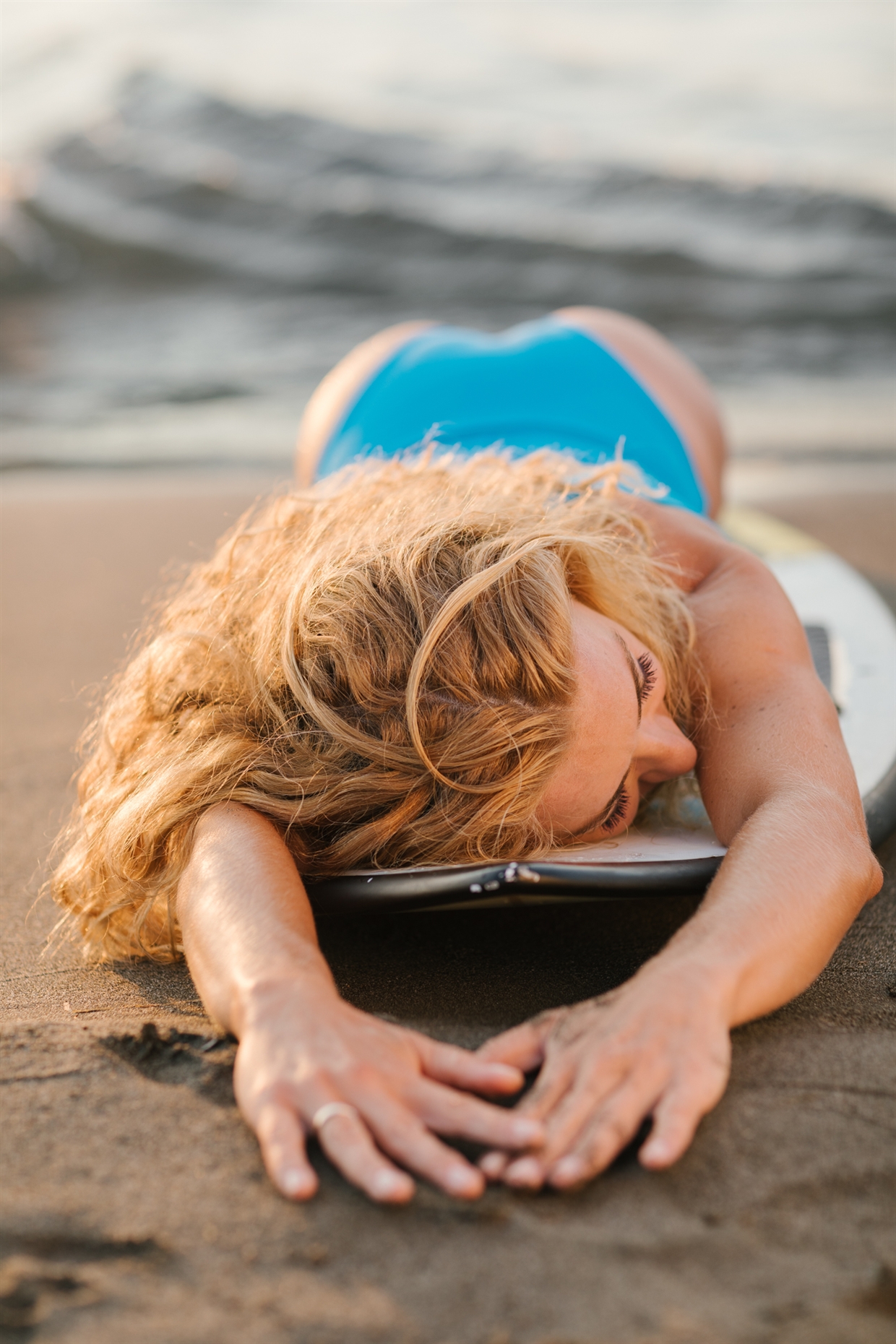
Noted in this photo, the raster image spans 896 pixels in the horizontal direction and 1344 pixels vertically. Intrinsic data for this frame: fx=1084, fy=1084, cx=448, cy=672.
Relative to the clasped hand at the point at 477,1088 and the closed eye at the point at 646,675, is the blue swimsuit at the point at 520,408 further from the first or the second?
the clasped hand at the point at 477,1088

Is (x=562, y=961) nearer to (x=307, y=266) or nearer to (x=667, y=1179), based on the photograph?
(x=667, y=1179)

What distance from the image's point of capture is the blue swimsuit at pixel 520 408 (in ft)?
9.05

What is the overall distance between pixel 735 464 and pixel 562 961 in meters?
4.06

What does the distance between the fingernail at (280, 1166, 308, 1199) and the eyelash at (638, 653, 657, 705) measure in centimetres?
80

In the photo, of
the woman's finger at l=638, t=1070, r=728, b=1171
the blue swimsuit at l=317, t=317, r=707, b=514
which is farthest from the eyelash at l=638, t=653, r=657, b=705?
the blue swimsuit at l=317, t=317, r=707, b=514

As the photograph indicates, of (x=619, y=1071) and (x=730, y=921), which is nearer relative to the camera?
(x=619, y=1071)

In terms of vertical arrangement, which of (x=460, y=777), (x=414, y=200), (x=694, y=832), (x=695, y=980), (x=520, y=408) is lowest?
(x=694, y=832)

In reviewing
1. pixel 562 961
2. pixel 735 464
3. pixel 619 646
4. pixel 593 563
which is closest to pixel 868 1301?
pixel 562 961

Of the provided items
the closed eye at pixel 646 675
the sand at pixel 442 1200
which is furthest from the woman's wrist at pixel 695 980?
the closed eye at pixel 646 675

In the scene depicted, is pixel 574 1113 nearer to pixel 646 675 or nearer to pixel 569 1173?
pixel 569 1173

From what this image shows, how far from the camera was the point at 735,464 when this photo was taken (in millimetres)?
5145

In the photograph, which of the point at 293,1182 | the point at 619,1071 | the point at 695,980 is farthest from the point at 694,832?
the point at 293,1182

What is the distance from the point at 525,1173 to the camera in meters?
1.00

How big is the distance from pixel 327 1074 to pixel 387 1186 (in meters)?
0.12
